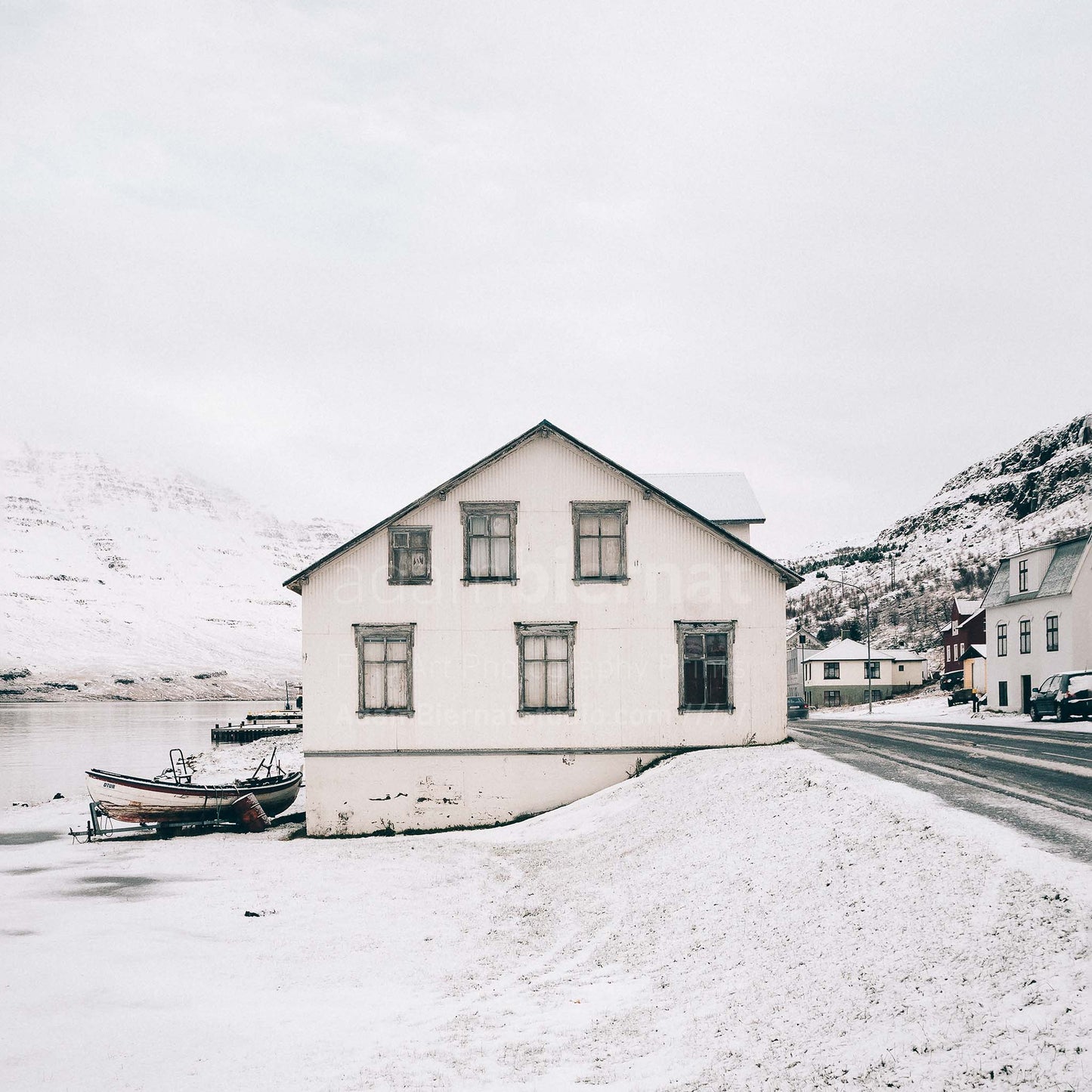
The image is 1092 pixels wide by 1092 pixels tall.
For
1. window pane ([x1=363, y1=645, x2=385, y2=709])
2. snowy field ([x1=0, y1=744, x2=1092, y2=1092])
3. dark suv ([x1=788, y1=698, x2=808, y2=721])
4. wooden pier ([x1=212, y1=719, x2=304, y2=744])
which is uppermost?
window pane ([x1=363, y1=645, x2=385, y2=709])

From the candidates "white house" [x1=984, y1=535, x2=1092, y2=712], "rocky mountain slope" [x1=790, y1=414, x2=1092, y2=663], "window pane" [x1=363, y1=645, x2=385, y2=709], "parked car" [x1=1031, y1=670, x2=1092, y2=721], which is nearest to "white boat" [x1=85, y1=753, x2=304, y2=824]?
"window pane" [x1=363, y1=645, x2=385, y2=709]

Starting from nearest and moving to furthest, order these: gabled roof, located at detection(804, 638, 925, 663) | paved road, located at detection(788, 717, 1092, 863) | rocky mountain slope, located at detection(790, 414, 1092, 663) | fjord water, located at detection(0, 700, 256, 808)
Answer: paved road, located at detection(788, 717, 1092, 863) < fjord water, located at detection(0, 700, 256, 808) < gabled roof, located at detection(804, 638, 925, 663) < rocky mountain slope, located at detection(790, 414, 1092, 663)

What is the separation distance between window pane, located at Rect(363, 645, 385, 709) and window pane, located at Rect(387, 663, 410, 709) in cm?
20

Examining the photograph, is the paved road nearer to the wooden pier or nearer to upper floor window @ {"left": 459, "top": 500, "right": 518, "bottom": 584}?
upper floor window @ {"left": 459, "top": 500, "right": 518, "bottom": 584}

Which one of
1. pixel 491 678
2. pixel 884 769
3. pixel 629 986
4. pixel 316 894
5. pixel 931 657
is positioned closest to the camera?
pixel 629 986

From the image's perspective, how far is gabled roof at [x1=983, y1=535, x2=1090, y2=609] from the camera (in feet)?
155

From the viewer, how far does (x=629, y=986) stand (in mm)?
11219

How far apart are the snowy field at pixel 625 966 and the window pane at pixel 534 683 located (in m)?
7.22

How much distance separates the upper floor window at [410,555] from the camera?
26469 millimetres

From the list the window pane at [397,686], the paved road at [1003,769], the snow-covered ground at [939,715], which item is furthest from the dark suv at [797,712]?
the window pane at [397,686]

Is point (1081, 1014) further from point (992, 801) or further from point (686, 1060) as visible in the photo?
point (992, 801)

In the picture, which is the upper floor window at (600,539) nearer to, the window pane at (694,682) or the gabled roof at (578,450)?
the gabled roof at (578,450)

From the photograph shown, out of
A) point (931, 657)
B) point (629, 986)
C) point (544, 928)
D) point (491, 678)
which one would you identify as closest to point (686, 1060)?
point (629, 986)

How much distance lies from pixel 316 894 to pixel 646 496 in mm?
13800
